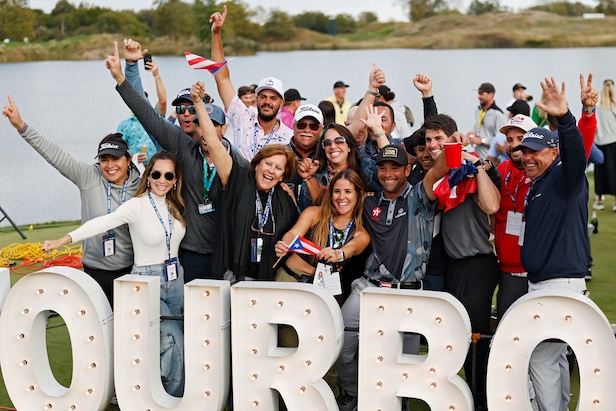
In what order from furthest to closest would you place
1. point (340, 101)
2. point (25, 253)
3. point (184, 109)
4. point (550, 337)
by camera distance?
point (340, 101) < point (25, 253) < point (184, 109) < point (550, 337)

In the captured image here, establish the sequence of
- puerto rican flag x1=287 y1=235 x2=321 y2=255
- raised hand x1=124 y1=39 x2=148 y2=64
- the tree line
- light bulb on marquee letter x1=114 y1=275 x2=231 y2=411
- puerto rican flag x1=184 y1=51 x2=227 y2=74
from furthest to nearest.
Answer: the tree line < raised hand x1=124 y1=39 x2=148 y2=64 < puerto rican flag x1=184 y1=51 x2=227 y2=74 < puerto rican flag x1=287 y1=235 x2=321 y2=255 < light bulb on marquee letter x1=114 y1=275 x2=231 y2=411

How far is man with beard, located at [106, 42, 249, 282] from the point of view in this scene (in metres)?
4.50

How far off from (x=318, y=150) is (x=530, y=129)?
112 centimetres

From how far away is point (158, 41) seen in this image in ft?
65.1

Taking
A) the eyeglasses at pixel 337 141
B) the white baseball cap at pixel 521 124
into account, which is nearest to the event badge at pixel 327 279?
the eyeglasses at pixel 337 141

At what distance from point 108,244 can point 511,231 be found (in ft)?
6.56

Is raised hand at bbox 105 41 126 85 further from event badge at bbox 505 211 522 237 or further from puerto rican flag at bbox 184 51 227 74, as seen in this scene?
event badge at bbox 505 211 522 237

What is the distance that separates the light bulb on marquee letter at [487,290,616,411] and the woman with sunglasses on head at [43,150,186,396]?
5.25 ft

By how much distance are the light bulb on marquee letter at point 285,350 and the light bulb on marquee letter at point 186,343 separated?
8cm

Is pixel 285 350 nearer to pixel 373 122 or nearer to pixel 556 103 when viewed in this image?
pixel 373 122

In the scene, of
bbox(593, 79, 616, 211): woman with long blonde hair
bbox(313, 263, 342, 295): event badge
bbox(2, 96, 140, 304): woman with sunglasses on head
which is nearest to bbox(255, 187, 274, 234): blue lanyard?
bbox(313, 263, 342, 295): event badge

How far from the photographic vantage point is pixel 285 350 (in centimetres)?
410

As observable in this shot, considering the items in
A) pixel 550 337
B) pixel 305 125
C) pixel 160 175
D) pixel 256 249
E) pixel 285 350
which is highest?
pixel 305 125

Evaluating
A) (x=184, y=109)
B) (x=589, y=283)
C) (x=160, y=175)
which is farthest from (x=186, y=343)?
(x=589, y=283)
